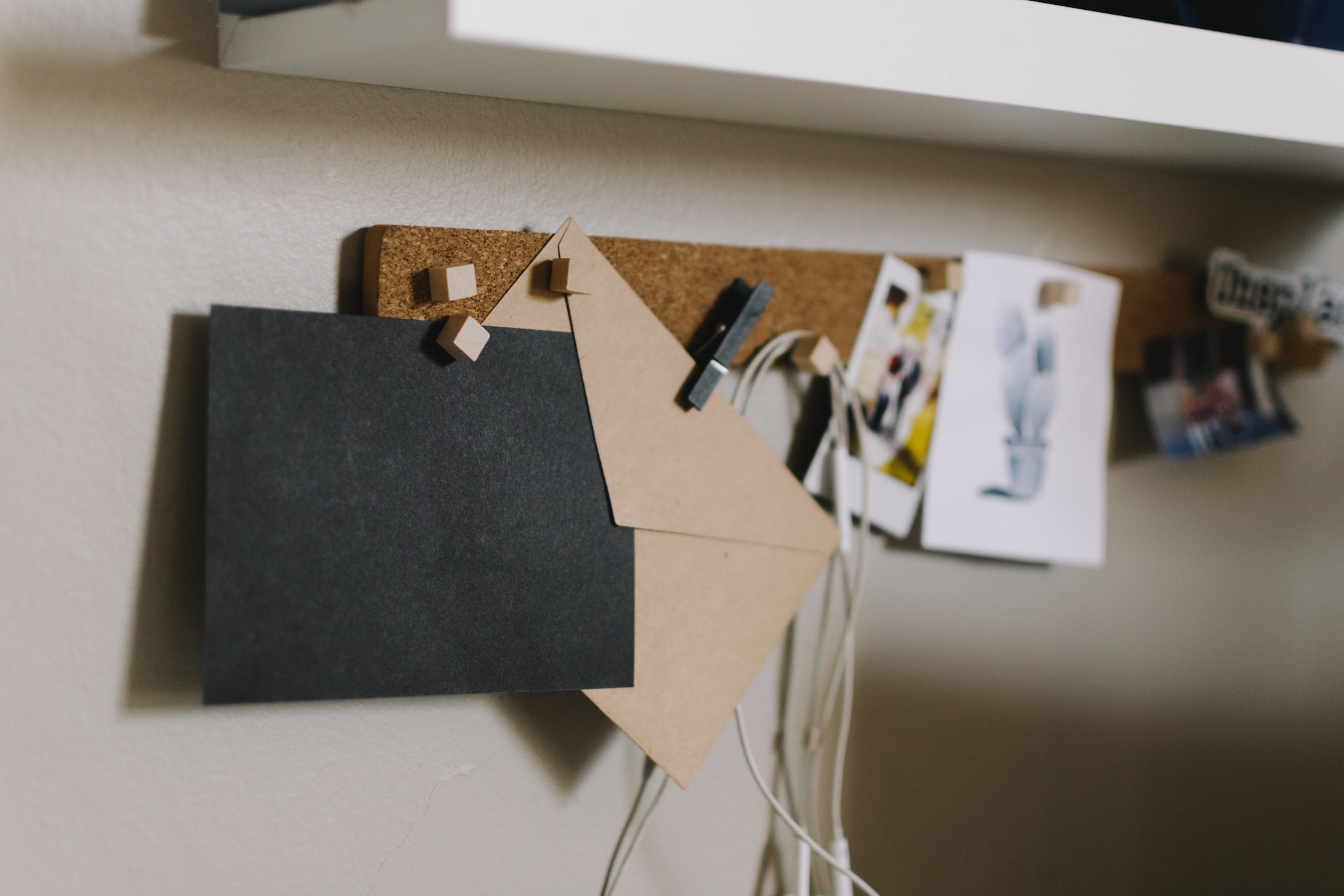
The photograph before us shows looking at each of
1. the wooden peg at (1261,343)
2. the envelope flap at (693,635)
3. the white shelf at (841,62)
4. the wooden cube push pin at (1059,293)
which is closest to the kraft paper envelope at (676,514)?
the envelope flap at (693,635)

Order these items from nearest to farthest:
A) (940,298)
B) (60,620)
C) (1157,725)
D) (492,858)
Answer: (60,620) < (492,858) < (940,298) < (1157,725)

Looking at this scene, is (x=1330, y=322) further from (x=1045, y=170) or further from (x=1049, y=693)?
(x=1049, y=693)

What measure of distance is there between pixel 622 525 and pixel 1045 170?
0.49 metres

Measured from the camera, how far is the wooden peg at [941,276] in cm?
71

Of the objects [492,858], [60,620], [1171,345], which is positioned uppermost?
[1171,345]

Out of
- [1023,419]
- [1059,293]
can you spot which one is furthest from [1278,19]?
[1023,419]

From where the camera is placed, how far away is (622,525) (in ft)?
1.93

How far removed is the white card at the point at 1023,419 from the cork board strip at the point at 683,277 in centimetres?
5

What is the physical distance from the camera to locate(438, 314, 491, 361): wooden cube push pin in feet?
1.73

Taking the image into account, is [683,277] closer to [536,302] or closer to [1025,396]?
[536,302]

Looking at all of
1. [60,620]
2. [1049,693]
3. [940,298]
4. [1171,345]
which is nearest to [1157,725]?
[1049,693]

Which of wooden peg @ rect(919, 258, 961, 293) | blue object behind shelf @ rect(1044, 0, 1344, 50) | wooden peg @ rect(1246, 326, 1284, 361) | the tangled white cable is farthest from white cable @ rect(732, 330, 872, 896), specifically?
wooden peg @ rect(1246, 326, 1284, 361)

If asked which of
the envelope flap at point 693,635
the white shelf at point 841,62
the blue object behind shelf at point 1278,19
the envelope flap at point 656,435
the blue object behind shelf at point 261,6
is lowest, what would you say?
the envelope flap at point 693,635

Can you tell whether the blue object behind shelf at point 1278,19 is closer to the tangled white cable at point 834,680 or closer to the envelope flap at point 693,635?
the tangled white cable at point 834,680
